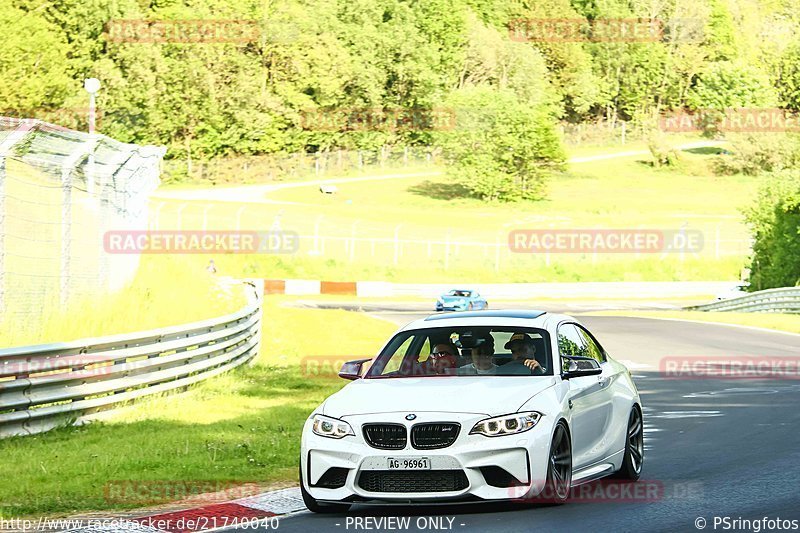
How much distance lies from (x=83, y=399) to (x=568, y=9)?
151 meters

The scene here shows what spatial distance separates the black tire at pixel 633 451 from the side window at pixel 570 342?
0.69 meters

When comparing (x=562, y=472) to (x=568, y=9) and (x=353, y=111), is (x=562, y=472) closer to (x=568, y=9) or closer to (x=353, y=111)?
(x=353, y=111)

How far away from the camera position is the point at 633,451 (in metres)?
10.8

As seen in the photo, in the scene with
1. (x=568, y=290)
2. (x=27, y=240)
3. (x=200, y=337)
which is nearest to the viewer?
(x=27, y=240)

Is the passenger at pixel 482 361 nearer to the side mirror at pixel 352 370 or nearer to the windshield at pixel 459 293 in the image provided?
the side mirror at pixel 352 370

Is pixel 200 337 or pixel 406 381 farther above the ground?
pixel 406 381

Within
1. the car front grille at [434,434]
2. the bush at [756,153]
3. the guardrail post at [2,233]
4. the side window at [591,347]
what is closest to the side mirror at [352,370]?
the car front grille at [434,434]

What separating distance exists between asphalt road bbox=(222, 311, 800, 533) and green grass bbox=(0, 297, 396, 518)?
6.65 ft

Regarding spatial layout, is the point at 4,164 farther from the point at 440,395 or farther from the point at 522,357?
the point at 440,395

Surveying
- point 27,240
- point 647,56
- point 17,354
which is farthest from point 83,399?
point 647,56

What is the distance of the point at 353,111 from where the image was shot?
120 m

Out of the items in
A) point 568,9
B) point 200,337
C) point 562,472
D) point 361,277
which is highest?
point 568,9

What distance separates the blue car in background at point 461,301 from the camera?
4809cm

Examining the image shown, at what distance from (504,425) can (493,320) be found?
1753mm
